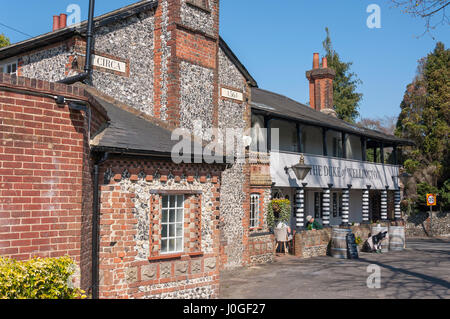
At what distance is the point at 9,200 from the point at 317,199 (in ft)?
68.9

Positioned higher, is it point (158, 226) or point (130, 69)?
point (130, 69)

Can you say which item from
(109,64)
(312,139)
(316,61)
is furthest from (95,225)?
(316,61)

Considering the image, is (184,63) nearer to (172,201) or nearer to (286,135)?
(172,201)

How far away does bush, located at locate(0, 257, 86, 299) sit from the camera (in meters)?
5.12

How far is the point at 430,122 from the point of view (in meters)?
32.4

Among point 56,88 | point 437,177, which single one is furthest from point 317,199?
point 56,88

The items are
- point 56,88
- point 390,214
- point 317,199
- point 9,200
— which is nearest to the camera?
point 9,200

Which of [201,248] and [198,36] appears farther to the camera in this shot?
[198,36]

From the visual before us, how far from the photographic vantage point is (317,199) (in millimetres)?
25250

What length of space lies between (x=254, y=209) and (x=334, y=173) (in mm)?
7771

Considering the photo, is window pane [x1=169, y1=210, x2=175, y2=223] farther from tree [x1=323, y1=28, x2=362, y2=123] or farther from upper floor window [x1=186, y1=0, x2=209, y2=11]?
tree [x1=323, y1=28, x2=362, y2=123]
